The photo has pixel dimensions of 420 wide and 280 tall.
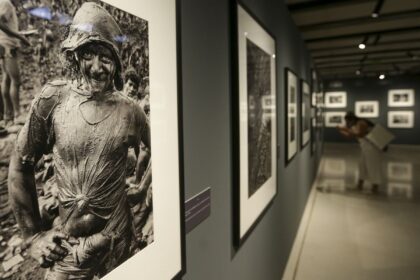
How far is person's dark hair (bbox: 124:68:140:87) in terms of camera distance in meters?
0.76

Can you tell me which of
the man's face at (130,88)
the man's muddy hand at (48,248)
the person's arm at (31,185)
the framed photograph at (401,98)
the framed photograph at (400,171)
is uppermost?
the framed photograph at (401,98)

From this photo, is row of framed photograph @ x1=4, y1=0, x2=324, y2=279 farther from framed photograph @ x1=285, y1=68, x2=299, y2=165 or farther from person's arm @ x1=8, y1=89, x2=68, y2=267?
framed photograph @ x1=285, y1=68, x2=299, y2=165

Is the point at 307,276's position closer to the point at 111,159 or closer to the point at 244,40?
the point at 244,40

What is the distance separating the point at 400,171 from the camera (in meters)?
8.66

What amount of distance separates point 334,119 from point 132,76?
605 inches

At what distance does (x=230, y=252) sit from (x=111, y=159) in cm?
112

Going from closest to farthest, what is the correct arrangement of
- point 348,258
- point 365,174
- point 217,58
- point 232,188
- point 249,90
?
point 217,58 < point 232,188 < point 249,90 < point 348,258 < point 365,174

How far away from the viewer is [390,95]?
13.7 m

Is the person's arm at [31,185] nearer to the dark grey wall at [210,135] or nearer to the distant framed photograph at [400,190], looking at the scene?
the dark grey wall at [210,135]

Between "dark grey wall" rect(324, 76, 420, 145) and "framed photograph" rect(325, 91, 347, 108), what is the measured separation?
150 mm

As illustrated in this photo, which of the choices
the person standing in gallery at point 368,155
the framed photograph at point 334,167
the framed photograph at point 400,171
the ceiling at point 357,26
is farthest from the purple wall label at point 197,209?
the framed photograph at point 400,171

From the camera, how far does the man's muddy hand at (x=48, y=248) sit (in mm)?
552

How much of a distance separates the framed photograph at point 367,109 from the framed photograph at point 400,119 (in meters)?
0.58

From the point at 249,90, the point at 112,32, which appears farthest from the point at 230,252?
the point at 112,32
